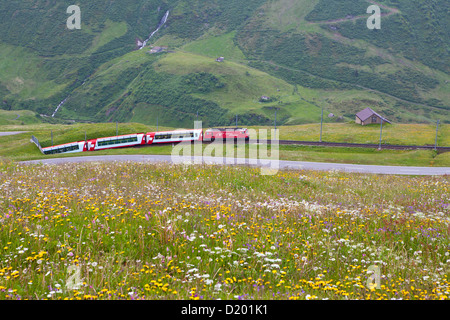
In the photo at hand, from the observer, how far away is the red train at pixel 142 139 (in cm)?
5722

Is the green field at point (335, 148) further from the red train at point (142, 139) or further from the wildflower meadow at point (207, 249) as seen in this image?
the wildflower meadow at point (207, 249)

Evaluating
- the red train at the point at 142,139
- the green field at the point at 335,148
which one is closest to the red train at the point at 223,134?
the red train at the point at 142,139

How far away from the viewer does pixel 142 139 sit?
58.9m

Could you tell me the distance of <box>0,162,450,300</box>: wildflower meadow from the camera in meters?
4.37

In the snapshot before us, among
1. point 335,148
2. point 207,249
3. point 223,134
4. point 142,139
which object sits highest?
point 223,134

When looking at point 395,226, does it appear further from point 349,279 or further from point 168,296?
point 168,296

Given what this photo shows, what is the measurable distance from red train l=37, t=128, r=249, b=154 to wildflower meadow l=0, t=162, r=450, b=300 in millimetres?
49001

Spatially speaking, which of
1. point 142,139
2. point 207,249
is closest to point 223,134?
point 142,139

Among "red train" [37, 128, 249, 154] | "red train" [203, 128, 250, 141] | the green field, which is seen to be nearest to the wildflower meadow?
the green field

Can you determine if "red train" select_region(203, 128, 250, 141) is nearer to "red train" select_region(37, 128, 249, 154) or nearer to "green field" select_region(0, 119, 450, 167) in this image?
"red train" select_region(37, 128, 249, 154)

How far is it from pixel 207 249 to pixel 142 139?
2187 inches

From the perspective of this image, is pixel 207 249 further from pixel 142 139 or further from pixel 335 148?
pixel 335 148
